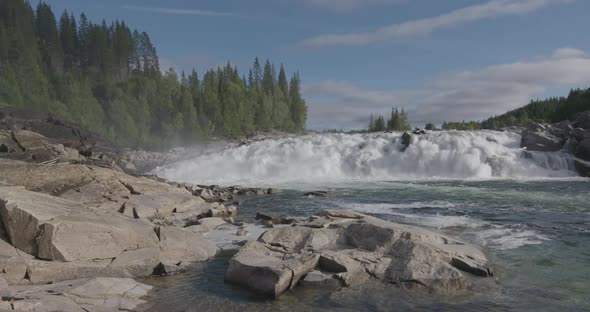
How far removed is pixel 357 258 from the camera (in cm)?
938

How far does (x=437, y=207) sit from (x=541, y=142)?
26.1m

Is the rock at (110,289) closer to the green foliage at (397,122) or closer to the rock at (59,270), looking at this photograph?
the rock at (59,270)

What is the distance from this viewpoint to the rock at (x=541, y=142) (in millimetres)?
38938

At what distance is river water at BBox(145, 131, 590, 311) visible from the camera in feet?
26.4

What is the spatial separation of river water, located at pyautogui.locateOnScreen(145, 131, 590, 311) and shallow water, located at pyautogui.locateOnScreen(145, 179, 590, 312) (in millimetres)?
27

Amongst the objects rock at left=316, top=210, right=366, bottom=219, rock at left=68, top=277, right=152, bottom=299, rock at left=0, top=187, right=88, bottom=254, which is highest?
rock at left=0, top=187, right=88, bottom=254

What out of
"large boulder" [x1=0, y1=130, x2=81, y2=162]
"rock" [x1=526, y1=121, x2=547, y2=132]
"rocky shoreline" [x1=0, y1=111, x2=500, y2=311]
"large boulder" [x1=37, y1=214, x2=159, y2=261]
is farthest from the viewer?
"rock" [x1=526, y1=121, x2=547, y2=132]

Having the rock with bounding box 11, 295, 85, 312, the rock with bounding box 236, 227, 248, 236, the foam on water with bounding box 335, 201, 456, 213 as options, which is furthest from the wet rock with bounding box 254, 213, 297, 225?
the rock with bounding box 11, 295, 85, 312

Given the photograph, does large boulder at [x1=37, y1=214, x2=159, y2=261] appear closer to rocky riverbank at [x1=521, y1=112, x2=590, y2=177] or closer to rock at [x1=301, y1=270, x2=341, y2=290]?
rock at [x1=301, y1=270, x2=341, y2=290]

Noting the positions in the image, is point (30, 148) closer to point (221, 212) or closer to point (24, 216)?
point (221, 212)

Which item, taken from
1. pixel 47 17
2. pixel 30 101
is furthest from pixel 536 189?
pixel 47 17

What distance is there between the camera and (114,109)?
243 feet

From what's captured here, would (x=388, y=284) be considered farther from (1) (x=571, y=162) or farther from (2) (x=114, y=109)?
(2) (x=114, y=109)

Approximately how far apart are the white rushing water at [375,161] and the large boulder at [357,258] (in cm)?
2549
